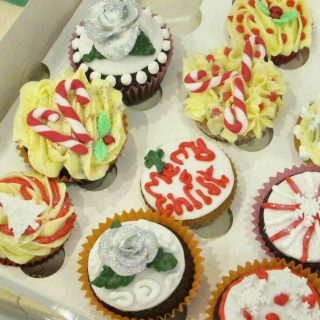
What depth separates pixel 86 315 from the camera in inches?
84.0

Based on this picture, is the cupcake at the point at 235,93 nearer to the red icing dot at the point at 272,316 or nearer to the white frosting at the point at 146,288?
the white frosting at the point at 146,288

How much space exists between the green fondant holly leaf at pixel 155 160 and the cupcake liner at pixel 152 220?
0.17 metres

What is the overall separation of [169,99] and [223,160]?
425 mm

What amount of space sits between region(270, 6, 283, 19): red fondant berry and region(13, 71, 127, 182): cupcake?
0.74 m

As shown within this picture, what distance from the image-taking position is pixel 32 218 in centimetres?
216

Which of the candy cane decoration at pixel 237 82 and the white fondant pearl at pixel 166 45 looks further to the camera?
the white fondant pearl at pixel 166 45

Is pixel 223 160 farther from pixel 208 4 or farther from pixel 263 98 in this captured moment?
pixel 208 4

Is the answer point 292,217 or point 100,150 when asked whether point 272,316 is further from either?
point 100,150

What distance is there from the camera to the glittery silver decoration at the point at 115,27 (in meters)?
2.31

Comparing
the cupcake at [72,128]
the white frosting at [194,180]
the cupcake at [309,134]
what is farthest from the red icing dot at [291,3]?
the cupcake at [72,128]

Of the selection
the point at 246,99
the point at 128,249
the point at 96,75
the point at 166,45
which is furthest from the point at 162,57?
the point at 128,249

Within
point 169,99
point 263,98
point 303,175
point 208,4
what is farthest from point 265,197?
point 208,4

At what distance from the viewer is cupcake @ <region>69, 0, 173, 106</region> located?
2318 mm

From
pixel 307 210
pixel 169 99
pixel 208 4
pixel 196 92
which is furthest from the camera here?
pixel 208 4
